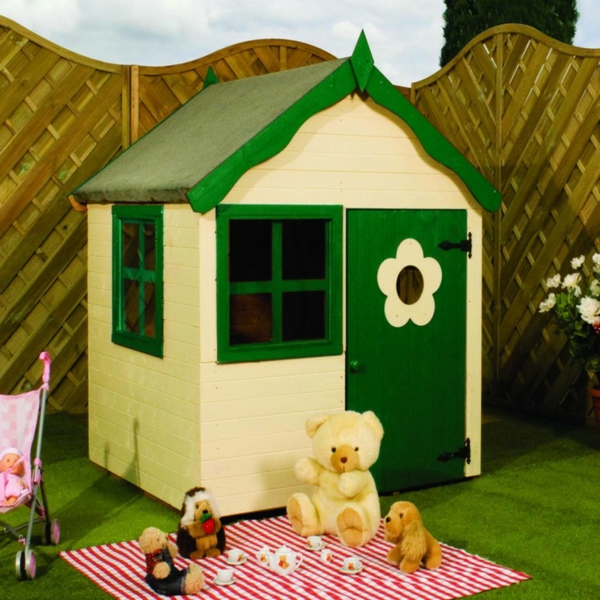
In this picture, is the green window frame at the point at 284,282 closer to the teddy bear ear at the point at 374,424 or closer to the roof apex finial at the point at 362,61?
the teddy bear ear at the point at 374,424

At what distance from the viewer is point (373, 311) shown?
5.32 meters

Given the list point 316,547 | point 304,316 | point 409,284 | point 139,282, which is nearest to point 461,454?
point 409,284

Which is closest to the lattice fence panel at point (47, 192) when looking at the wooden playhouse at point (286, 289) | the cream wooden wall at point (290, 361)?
the wooden playhouse at point (286, 289)

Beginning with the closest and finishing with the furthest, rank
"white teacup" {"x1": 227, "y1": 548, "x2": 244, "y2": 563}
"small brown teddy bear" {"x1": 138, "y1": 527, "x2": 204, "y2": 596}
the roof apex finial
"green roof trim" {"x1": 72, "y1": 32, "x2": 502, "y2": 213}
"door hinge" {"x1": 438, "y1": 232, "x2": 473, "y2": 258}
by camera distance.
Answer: "small brown teddy bear" {"x1": 138, "y1": 527, "x2": 204, "y2": 596} < "white teacup" {"x1": 227, "y1": 548, "x2": 244, "y2": 563} < "green roof trim" {"x1": 72, "y1": 32, "x2": 502, "y2": 213} < the roof apex finial < "door hinge" {"x1": 438, "y1": 232, "x2": 473, "y2": 258}

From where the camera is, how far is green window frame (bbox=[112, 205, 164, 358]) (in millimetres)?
5184

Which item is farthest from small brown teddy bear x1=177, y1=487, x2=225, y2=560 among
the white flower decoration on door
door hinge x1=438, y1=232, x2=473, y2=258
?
door hinge x1=438, y1=232, x2=473, y2=258

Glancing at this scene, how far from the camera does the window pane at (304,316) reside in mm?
5262

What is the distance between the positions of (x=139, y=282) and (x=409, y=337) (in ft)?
4.61

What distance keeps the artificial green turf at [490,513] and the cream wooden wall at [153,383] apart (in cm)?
16

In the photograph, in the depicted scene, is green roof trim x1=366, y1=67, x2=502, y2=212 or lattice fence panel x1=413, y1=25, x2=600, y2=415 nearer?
green roof trim x1=366, y1=67, x2=502, y2=212

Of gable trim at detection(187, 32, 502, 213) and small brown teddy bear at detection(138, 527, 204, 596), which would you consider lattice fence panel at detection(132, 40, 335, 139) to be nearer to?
gable trim at detection(187, 32, 502, 213)

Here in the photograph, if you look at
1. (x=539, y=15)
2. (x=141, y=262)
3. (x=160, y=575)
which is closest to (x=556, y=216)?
(x=141, y=262)

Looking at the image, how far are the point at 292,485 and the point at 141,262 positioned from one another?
138 centimetres

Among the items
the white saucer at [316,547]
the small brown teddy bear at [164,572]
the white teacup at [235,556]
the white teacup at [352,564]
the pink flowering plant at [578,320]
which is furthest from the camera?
the pink flowering plant at [578,320]
